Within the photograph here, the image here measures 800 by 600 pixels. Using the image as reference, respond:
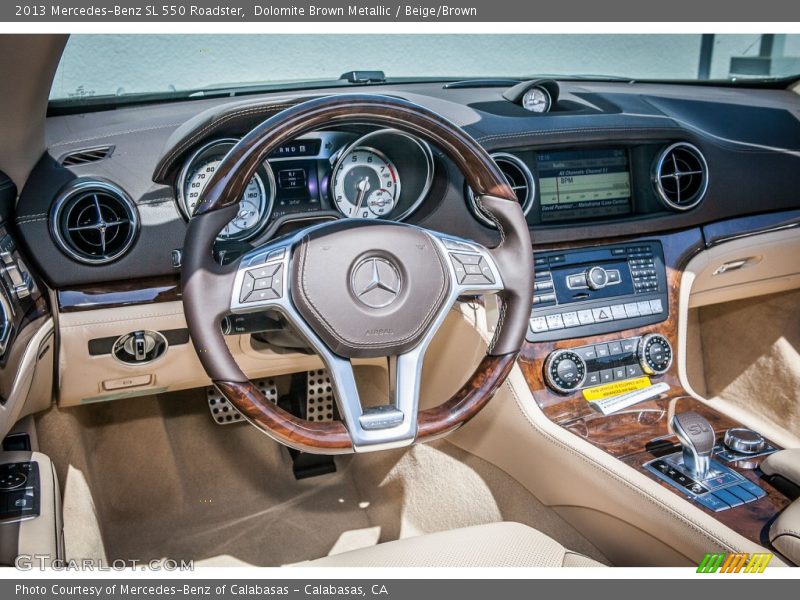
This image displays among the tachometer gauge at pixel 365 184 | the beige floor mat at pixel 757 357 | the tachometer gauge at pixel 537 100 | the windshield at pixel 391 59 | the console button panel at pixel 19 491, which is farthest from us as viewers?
the beige floor mat at pixel 757 357

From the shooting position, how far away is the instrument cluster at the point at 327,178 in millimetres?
1752

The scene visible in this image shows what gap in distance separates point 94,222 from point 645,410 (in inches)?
56.2

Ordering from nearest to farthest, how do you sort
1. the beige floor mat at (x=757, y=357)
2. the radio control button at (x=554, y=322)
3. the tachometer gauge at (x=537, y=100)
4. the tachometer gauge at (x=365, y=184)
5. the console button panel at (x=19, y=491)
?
the console button panel at (x=19, y=491) → the tachometer gauge at (x=365, y=184) → the radio control button at (x=554, y=322) → the tachometer gauge at (x=537, y=100) → the beige floor mat at (x=757, y=357)

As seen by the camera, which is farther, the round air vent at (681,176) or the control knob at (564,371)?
the round air vent at (681,176)

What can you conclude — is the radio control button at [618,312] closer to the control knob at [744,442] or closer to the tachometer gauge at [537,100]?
the control knob at [744,442]

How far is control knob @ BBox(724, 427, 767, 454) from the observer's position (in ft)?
5.74

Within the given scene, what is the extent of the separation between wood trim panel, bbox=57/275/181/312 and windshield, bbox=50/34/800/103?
1.54 ft

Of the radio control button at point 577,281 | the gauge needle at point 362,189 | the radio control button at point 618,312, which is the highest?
the gauge needle at point 362,189

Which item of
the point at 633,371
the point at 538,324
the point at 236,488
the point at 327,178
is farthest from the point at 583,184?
the point at 236,488

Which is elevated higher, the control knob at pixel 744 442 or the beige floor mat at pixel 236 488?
the control knob at pixel 744 442

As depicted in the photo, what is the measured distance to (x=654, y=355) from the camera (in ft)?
6.91

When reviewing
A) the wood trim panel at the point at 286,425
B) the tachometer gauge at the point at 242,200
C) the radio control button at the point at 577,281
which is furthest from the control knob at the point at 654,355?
the tachometer gauge at the point at 242,200

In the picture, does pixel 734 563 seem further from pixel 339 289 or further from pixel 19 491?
pixel 19 491
